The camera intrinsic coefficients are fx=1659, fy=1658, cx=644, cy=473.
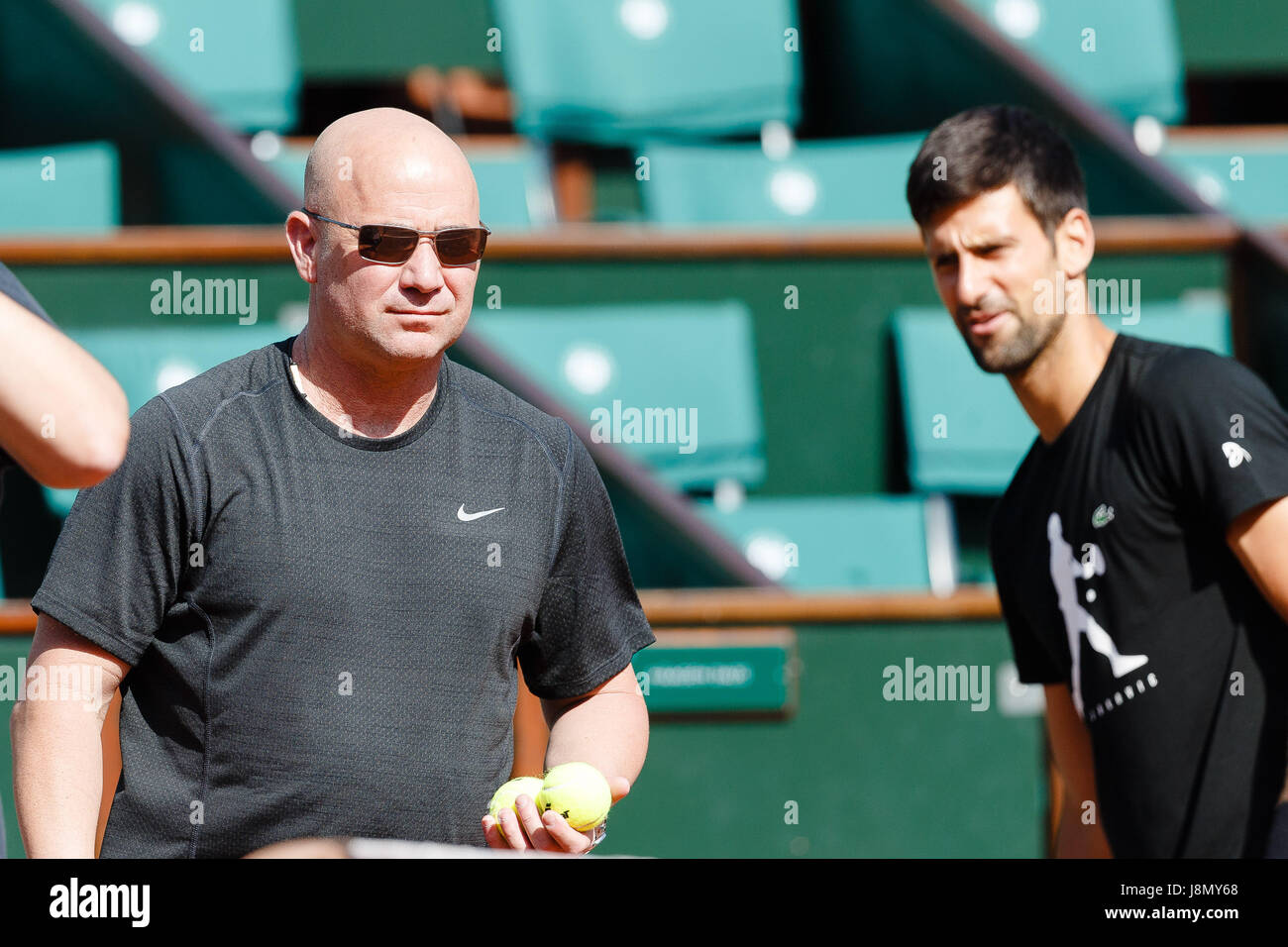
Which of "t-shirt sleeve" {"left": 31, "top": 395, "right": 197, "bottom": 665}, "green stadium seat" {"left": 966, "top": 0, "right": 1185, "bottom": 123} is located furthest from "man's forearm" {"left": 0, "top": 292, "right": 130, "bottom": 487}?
"green stadium seat" {"left": 966, "top": 0, "right": 1185, "bottom": 123}

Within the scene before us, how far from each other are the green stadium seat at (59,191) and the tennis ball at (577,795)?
10.9 feet

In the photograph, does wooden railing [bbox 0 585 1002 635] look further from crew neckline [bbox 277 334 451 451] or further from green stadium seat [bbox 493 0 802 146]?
green stadium seat [bbox 493 0 802 146]

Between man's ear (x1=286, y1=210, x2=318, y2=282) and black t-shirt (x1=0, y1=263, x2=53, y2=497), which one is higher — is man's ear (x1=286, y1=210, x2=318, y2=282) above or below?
above

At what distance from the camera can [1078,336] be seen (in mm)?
2578

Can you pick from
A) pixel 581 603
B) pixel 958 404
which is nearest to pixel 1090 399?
pixel 581 603

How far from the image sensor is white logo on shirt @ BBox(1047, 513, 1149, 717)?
96.0 inches

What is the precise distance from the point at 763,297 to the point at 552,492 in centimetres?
235

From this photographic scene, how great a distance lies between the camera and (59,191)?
4.80m

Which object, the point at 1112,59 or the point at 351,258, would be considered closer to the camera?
the point at 351,258

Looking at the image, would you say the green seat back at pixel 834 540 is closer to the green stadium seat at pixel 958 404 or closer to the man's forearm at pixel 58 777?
the green stadium seat at pixel 958 404

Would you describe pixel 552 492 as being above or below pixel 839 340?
below

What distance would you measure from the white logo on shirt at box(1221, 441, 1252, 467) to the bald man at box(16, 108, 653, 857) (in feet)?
2.99
